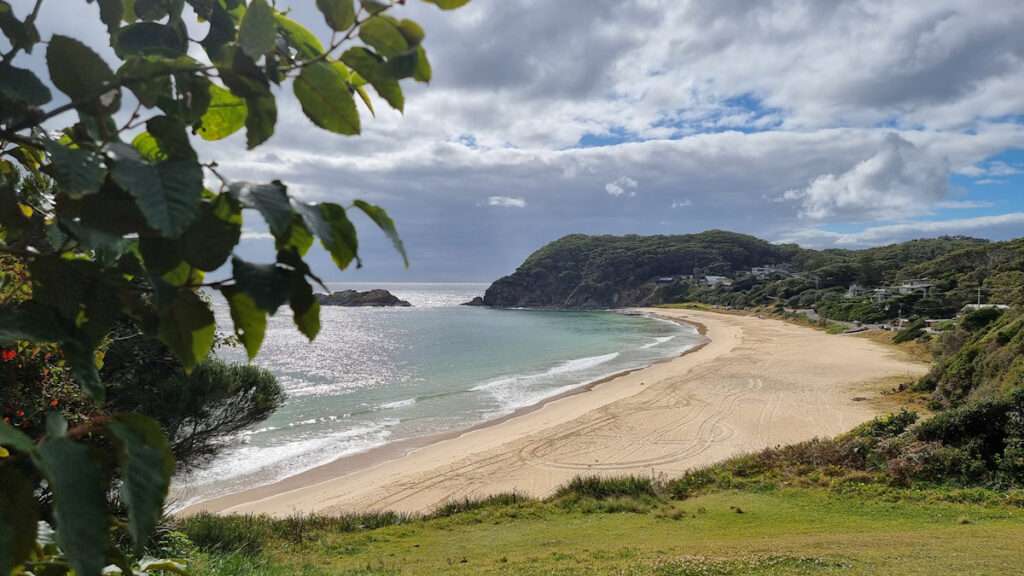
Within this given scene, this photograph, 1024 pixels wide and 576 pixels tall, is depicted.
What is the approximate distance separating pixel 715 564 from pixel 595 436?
1377 cm

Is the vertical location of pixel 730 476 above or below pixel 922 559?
below

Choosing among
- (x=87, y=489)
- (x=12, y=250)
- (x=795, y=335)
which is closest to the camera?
(x=87, y=489)

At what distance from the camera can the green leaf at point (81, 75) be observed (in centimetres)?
71

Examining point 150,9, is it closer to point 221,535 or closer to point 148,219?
point 148,219

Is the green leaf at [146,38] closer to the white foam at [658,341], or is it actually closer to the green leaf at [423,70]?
the green leaf at [423,70]

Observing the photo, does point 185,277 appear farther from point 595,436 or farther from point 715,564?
point 595,436

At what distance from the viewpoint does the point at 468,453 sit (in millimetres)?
18406

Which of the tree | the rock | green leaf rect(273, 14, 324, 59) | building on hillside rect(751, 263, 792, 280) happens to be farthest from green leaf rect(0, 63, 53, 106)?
the rock

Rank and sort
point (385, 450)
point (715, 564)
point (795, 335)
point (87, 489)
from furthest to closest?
point (795, 335) < point (385, 450) < point (715, 564) < point (87, 489)

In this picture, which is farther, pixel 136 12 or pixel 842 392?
pixel 842 392

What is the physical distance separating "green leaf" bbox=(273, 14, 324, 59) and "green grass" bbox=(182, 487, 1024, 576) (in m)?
4.74

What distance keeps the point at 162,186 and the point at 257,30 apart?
0.30 metres

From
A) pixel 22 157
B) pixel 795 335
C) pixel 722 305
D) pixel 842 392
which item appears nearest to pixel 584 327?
pixel 795 335

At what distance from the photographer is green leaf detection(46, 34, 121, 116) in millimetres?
710
